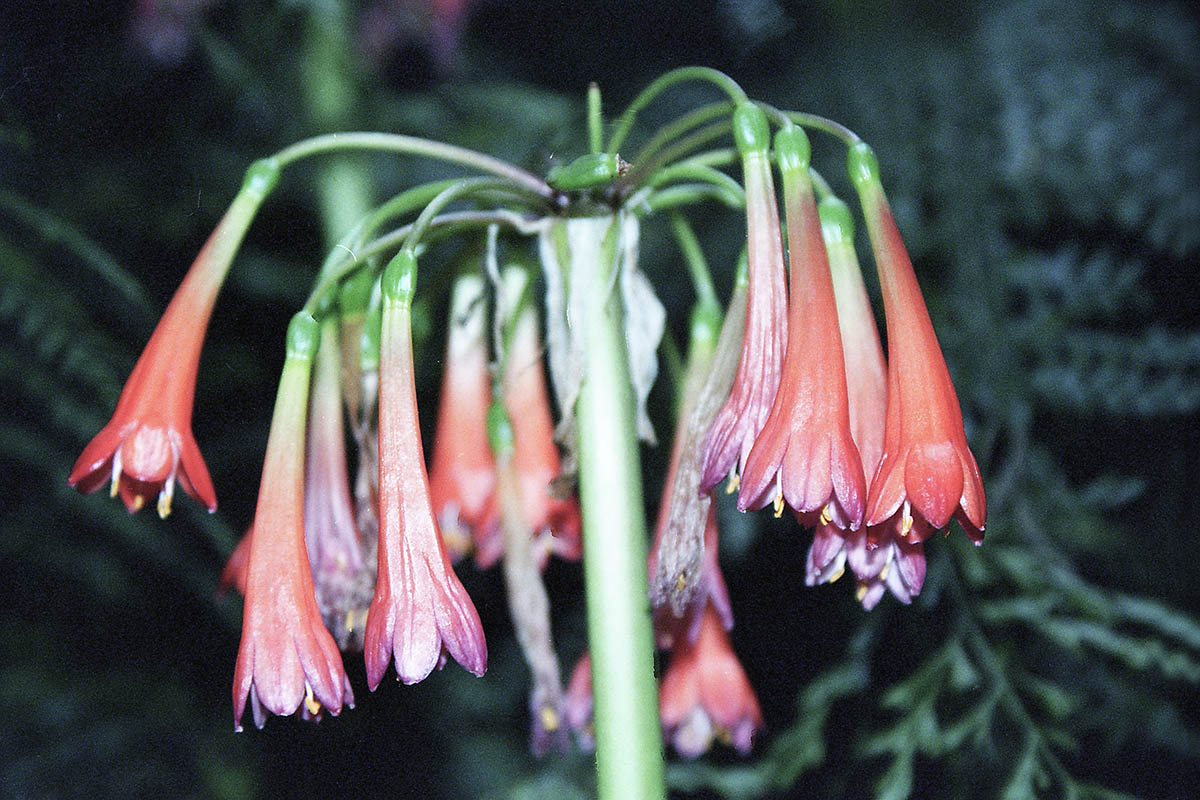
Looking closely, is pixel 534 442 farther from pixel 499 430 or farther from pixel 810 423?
pixel 810 423

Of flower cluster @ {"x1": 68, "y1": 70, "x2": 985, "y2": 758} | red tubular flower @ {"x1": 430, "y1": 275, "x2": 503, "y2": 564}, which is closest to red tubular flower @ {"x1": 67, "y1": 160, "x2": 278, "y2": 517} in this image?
flower cluster @ {"x1": 68, "y1": 70, "x2": 985, "y2": 758}

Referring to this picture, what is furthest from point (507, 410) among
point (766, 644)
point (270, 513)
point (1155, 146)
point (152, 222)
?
point (1155, 146)

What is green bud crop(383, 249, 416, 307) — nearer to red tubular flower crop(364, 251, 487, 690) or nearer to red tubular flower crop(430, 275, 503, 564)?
red tubular flower crop(364, 251, 487, 690)

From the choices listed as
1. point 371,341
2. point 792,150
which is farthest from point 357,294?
point 792,150

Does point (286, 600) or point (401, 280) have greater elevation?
point (401, 280)

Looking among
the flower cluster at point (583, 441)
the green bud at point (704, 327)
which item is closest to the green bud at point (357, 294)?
the flower cluster at point (583, 441)

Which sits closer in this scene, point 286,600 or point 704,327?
point 286,600

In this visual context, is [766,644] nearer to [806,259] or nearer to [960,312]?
[960,312]
